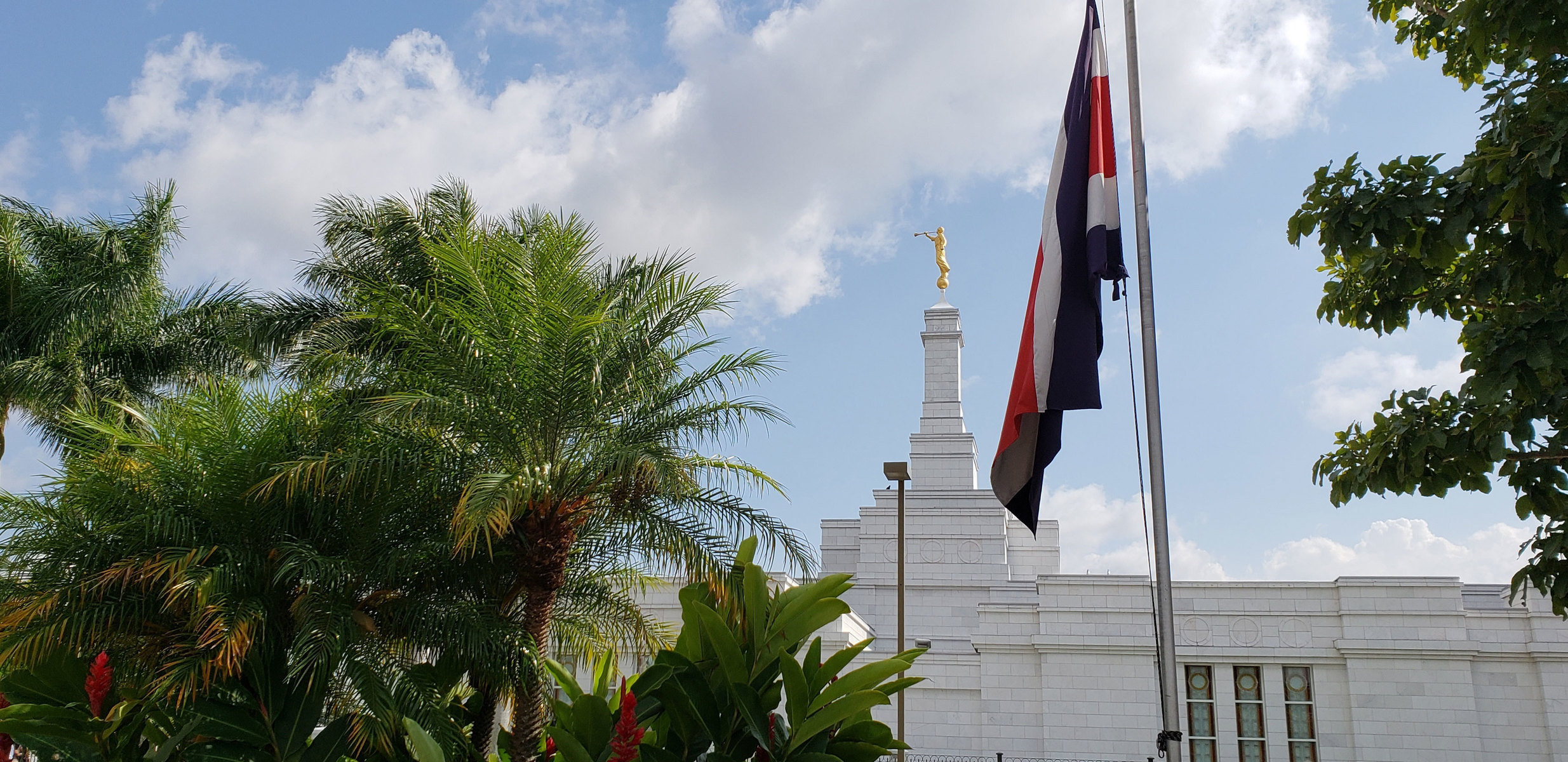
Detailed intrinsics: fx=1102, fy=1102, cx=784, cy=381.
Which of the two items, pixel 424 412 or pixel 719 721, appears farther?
pixel 424 412

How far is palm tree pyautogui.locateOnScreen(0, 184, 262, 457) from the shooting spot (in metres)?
14.9

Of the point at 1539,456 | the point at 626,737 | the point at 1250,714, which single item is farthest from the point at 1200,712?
the point at 626,737

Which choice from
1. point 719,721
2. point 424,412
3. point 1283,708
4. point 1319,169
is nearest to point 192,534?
point 424,412

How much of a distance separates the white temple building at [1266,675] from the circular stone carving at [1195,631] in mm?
26

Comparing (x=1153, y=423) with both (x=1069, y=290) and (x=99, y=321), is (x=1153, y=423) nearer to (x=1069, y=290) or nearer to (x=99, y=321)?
(x=1069, y=290)

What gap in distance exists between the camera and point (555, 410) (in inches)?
414

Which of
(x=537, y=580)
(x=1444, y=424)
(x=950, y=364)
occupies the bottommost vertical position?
(x=537, y=580)

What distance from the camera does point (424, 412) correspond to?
10.1 meters

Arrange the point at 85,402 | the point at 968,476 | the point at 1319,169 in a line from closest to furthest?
the point at 1319,169 → the point at 85,402 → the point at 968,476

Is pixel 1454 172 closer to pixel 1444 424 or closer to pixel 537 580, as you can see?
pixel 1444 424

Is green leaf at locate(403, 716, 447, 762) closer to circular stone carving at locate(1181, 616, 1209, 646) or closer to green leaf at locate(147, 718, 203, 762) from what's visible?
green leaf at locate(147, 718, 203, 762)

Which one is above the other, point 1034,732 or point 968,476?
point 968,476

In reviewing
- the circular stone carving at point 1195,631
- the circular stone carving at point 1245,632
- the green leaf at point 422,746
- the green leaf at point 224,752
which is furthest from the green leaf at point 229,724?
the circular stone carving at point 1245,632

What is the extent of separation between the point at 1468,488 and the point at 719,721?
209 inches
